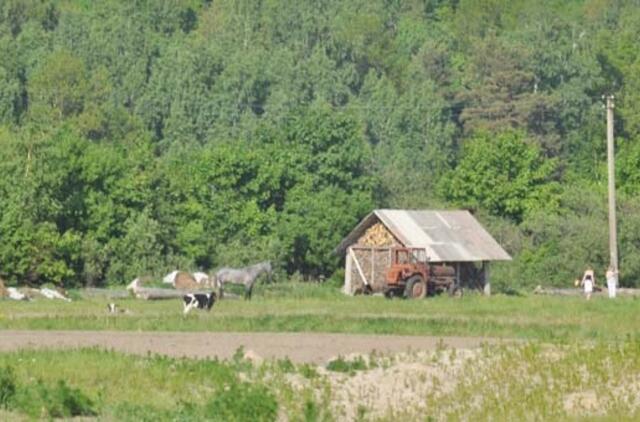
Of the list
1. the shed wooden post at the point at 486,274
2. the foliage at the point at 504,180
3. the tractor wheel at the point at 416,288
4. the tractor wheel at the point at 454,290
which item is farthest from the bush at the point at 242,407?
the foliage at the point at 504,180

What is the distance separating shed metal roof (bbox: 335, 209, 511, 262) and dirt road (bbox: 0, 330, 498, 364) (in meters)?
24.7

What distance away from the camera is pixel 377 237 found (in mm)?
62031

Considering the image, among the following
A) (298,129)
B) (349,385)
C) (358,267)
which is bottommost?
(349,385)

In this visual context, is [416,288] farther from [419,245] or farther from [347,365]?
[347,365]

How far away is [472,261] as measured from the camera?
60688 millimetres

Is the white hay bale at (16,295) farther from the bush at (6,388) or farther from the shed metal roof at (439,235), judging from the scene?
the bush at (6,388)

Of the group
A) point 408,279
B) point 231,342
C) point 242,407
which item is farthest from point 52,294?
point 242,407

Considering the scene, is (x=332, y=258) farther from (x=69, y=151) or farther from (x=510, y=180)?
(x=510, y=180)

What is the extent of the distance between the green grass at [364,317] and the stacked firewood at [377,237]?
910 centimetres

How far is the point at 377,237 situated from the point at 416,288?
6202 mm

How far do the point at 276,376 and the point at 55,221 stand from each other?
129 ft

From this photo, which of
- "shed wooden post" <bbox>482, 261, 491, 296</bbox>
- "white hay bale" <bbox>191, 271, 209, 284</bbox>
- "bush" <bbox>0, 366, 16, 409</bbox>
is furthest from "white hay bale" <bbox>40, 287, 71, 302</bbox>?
"bush" <bbox>0, 366, 16, 409</bbox>

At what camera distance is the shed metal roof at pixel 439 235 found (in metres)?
59.8

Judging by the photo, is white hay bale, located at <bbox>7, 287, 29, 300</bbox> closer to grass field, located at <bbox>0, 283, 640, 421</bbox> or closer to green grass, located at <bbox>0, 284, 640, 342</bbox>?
green grass, located at <bbox>0, 284, 640, 342</bbox>
